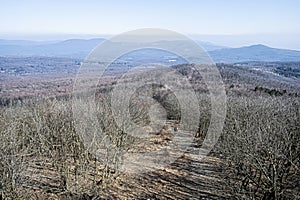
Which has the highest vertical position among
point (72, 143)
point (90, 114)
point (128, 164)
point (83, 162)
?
point (90, 114)

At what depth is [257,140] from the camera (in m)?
8.40

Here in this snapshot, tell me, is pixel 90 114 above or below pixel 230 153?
above

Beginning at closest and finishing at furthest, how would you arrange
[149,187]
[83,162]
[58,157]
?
1. [58,157]
2. [83,162]
3. [149,187]

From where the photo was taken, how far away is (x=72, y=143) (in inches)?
432

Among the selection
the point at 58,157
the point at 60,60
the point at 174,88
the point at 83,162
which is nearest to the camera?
the point at 58,157

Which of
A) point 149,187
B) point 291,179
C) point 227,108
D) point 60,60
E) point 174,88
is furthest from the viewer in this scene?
point 60,60

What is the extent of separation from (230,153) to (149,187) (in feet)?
11.8

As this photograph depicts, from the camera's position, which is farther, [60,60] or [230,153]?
[60,60]

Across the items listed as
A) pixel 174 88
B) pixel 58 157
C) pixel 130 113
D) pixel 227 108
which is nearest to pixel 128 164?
pixel 130 113

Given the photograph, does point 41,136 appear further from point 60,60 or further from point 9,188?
point 60,60

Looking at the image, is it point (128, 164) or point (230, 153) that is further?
point (128, 164)

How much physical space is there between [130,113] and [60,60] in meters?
119

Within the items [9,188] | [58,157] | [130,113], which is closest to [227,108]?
[130,113]

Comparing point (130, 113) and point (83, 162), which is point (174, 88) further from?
point (83, 162)
